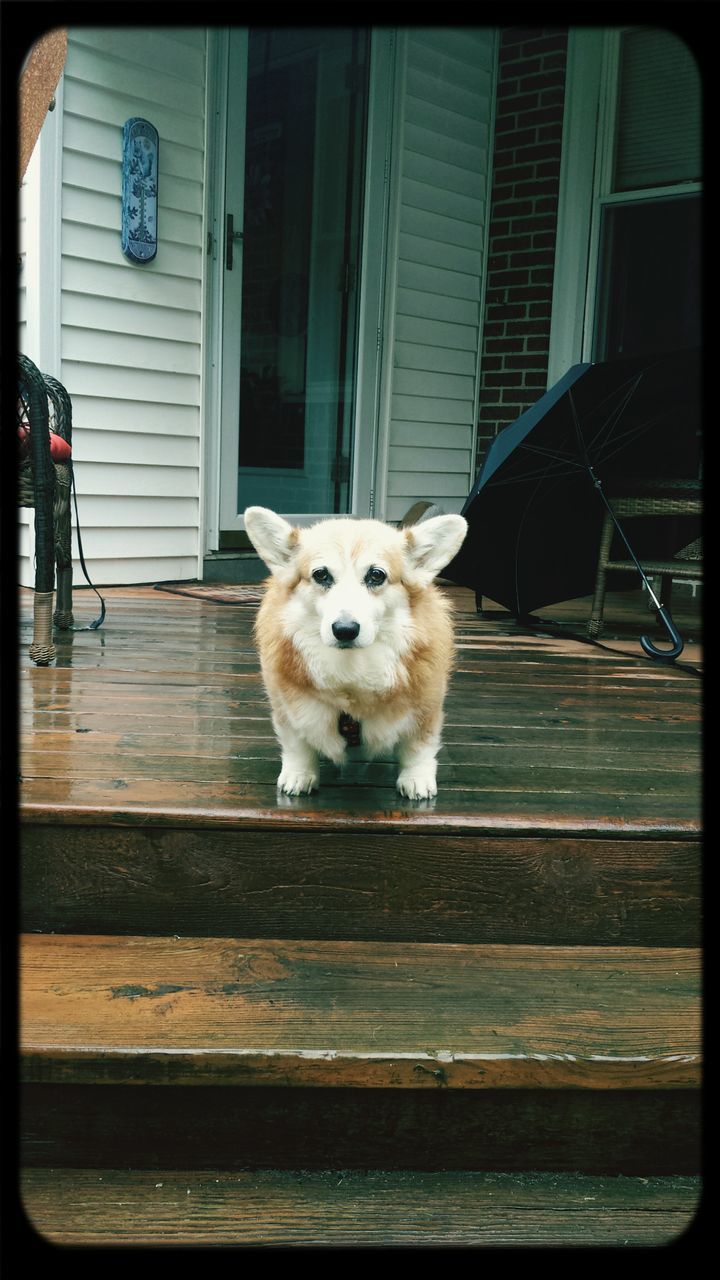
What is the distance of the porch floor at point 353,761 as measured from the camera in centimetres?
191

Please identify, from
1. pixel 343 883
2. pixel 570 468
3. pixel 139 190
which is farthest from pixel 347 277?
pixel 343 883

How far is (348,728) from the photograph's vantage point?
6.73 ft

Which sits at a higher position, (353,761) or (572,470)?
(572,470)

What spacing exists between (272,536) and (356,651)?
294 millimetres

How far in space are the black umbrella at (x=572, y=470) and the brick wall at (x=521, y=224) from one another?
2142 millimetres

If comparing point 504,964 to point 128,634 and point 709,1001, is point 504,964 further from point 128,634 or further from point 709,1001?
point 128,634

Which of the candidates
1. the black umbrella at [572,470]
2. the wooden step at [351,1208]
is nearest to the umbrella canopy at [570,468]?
the black umbrella at [572,470]

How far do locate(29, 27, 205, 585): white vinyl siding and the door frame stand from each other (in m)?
0.08

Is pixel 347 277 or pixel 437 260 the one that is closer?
pixel 347 277

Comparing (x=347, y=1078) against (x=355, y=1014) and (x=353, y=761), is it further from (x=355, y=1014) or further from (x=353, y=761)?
(x=353, y=761)

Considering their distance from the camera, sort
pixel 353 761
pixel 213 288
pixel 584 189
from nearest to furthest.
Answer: pixel 353 761, pixel 213 288, pixel 584 189

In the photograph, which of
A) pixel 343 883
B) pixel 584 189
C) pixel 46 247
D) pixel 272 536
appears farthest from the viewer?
pixel 584 189

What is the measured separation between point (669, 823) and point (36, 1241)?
1.31 meters

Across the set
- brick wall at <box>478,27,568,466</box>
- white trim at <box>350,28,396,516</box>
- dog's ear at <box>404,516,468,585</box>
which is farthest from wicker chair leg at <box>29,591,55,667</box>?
brick wall at <box>478,27,568,466</box>
